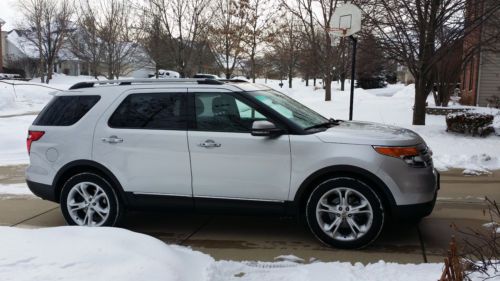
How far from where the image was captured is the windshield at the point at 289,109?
5445 millimetres

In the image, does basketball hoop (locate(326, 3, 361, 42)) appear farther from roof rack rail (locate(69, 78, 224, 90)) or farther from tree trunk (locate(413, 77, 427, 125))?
roof rack rail (locate(69, 78, 224, 90))

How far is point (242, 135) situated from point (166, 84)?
115 centimetres

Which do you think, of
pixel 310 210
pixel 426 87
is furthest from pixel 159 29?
pixel 310 210

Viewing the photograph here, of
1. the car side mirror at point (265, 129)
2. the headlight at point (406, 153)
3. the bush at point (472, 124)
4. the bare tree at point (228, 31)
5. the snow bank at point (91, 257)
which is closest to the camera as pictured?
the snow bank at point (91, 257)

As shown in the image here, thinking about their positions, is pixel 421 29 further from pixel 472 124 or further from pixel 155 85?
pixel 155 85

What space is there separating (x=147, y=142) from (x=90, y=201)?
1.00 meters

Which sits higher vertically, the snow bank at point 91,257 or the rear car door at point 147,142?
the rear car door at point 147,142

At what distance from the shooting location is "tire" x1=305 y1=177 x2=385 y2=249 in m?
5.01

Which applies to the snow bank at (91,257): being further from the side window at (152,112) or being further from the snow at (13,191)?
the snow at (13,191)

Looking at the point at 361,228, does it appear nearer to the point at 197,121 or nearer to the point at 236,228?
the point at 236,228

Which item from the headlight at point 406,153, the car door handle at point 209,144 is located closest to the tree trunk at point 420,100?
the headlight at point 406,153

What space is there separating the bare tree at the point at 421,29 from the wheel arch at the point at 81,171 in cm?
966

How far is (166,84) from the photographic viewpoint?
227 inches

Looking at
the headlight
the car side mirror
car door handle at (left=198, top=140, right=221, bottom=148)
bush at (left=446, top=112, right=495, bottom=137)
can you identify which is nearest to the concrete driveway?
A: the headlight
